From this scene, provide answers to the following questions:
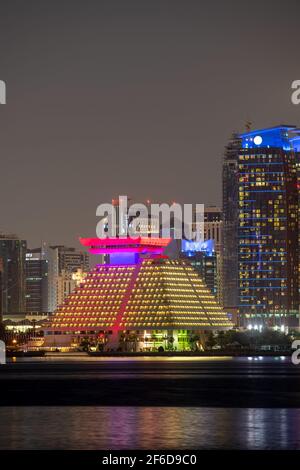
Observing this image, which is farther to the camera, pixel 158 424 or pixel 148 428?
pixel 158 424

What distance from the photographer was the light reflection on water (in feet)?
197

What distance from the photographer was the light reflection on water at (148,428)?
60.0 m

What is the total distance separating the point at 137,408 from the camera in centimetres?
8100

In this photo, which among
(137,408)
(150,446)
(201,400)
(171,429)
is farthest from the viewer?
(201,400)

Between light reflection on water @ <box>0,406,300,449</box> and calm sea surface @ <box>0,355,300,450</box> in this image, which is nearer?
light reflection on water @ <box>0,406,300,449</box>

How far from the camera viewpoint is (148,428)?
6625 centimetres

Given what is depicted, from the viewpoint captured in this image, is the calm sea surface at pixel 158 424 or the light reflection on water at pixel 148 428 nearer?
the light reflection on water at pixel 148 428

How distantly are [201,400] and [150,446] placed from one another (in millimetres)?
31171

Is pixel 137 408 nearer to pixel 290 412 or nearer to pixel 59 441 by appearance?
pixel 290 412

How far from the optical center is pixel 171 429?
216 ft
